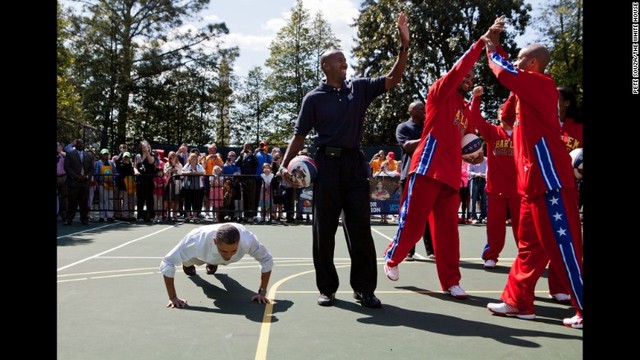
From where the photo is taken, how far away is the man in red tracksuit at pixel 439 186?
554 cm

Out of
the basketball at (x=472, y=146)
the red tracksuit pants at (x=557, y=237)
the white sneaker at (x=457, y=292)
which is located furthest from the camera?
the basketball at (x=472, y=146)

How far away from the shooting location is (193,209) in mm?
14727

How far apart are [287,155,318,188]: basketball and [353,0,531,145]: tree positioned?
85.9 feet

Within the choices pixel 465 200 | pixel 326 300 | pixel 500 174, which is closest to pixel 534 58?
pixel 500 174

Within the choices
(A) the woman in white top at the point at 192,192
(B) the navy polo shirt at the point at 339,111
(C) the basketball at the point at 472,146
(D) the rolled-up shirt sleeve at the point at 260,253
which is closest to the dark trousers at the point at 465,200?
(A) the woman in white top at the point at 192,192

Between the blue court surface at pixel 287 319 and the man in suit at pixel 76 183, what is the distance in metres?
6.45

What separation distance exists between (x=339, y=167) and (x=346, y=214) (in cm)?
46

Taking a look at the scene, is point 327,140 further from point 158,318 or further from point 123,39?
point 123,39

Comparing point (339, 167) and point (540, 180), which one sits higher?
point (339, 167)

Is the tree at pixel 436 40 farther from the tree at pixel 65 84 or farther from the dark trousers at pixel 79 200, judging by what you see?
the dark trousers at pixel 79 200

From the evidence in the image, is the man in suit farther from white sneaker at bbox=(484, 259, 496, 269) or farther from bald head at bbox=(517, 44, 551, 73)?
bald head at bbox=(517, 44, 551, 73)

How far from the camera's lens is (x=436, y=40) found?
31141 millimetres

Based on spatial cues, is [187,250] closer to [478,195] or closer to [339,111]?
[339,111]
